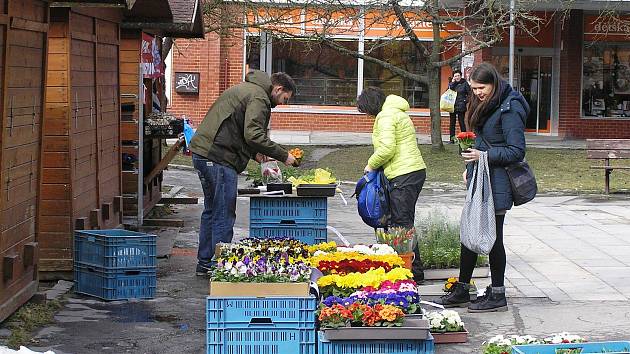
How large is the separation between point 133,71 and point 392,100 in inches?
168

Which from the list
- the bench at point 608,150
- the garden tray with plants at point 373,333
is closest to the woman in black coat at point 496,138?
the garden tray with plants at point 373,333

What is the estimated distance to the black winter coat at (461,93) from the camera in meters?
26.2

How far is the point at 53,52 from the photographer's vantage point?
9.62 m

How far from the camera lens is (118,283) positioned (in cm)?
909

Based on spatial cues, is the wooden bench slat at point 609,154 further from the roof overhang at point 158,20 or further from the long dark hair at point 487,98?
the long dark hair at point 487,98

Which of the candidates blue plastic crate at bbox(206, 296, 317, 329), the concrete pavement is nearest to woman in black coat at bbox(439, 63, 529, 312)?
the concrete pavement

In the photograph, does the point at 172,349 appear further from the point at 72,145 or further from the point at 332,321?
the point at 72,145

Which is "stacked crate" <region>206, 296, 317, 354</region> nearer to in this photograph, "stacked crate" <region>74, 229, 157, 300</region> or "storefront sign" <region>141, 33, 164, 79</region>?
"stacked crate" <region>74, 229, 157, 300</region>

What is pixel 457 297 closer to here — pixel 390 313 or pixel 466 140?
pixel 466 140

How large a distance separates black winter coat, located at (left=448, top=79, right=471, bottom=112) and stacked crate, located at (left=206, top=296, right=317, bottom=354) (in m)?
20.1

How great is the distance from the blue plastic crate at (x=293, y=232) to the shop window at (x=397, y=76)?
66.9 feet

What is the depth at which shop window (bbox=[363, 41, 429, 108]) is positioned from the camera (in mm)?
30703

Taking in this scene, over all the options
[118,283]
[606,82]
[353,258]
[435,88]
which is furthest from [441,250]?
[606,82]

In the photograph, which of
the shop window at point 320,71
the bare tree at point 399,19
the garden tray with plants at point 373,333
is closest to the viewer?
the garden tray with plants at point 373,333
